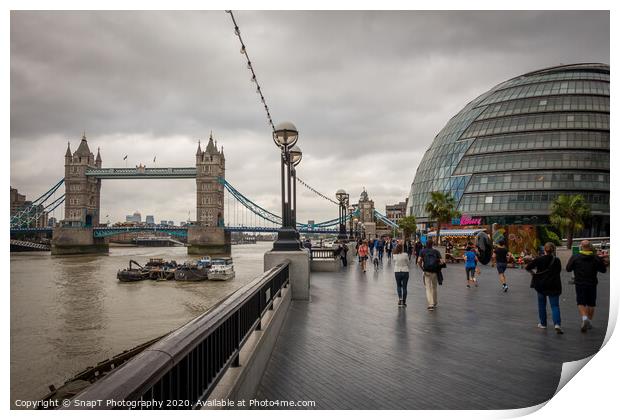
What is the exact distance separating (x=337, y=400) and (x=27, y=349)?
19720mm

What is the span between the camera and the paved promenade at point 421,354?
4.18 m

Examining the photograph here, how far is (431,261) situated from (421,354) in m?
3.86

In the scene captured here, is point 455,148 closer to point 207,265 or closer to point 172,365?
point 207,265

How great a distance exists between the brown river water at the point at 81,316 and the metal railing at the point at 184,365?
5.32 m

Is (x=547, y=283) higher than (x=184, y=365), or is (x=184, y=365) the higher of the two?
(x=184, y=365)

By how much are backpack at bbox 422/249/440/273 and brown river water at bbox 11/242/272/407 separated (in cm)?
772

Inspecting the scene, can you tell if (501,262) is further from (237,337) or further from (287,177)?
(237,337)

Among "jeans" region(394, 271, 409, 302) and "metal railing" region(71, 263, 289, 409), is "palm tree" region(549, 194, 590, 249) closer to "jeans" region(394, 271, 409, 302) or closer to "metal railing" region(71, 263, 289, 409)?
"jeans" region(394, 271, 409, 302)

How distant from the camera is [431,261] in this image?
358 inches

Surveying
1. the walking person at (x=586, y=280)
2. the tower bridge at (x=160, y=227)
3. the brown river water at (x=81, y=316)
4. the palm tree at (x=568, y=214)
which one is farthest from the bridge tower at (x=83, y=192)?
the walking person at (x=586, y=280)

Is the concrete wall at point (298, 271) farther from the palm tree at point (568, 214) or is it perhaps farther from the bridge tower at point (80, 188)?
the bridge tower at point (80, 188)

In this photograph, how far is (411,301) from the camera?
10008 mm

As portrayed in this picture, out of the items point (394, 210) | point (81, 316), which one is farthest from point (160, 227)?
point (394, 210)

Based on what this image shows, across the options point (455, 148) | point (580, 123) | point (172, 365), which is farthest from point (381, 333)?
point (455, 148)
